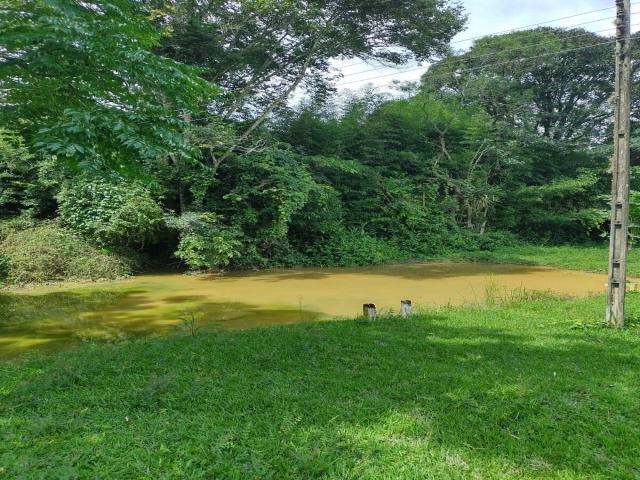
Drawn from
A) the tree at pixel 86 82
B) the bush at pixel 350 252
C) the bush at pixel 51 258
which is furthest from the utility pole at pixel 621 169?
the bush at pixel 51 258

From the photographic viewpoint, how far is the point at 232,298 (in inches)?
362

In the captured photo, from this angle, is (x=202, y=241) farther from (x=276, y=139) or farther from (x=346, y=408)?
(x=346, y=408)

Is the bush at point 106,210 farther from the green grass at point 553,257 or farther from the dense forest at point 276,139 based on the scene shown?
the green grass at point 553,257

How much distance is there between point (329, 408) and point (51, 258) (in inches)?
394

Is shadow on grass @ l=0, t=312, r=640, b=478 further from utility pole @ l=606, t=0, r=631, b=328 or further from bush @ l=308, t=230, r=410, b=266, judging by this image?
bush @ l=308, t=230, r=410, b=266

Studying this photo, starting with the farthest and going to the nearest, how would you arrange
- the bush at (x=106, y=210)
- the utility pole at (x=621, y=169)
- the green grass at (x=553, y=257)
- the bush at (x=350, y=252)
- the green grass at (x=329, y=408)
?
the bush at (x=350, y=252)
the green grass at (x=553, y=257)
the bush at (x=106, y=210)
the utility pole at (x=621, y=169)
the green grass at (x=329, y=408)

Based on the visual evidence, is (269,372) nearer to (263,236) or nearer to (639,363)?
(639,363)

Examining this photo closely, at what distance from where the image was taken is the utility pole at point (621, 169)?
225 inches

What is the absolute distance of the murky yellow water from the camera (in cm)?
679

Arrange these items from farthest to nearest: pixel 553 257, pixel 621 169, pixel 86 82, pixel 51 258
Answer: pixel 553 257 < pixel 51 258 < pixel 621 169 < pixel 86 82

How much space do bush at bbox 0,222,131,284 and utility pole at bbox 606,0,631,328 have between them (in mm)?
10619

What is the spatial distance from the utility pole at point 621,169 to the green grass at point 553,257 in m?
8.27

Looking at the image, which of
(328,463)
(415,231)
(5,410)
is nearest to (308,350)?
(328,463)

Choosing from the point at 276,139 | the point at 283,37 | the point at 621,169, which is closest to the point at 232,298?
the point at 621,169
